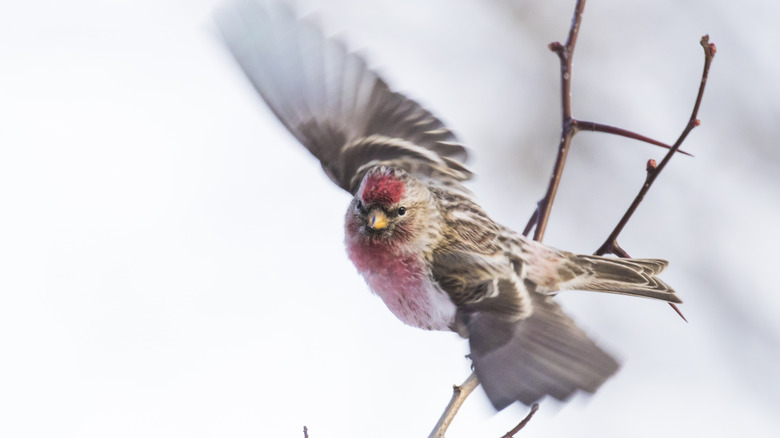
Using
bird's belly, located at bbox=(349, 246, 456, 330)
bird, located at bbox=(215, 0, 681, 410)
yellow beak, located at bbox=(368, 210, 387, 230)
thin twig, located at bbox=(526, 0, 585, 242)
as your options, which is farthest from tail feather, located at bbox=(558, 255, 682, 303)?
yellow beak, located at bbox=(368, 210, 387, 230)

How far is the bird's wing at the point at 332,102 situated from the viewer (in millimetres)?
3154

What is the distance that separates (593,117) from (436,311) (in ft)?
12.7

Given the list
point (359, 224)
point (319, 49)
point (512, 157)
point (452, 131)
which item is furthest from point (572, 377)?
point (512, 157)

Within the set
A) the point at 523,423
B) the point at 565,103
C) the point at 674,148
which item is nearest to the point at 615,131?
the point at 674,148

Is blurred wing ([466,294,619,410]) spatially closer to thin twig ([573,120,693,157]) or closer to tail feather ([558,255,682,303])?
tail feather ([558,255,682,303])

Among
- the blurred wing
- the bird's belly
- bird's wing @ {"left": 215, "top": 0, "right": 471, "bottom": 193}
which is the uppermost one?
bird's wing @ {"left": 215, "top": 0, "right": 471, "bottom": 193}

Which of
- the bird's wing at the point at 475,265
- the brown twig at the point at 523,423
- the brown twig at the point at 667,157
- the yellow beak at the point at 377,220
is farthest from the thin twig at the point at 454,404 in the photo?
the yellow beak at the point at 377,220

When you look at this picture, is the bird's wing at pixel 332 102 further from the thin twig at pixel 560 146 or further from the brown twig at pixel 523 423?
the brown twig at pixel 523 423

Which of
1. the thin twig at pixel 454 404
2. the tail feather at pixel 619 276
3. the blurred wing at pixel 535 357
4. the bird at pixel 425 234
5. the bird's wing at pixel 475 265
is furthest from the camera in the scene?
the tail feather at pixel 619 276

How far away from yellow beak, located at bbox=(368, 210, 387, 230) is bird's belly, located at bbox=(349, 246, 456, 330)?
0.09 meters

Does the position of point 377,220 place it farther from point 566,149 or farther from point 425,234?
point 566,149

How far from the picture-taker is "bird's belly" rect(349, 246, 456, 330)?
2.54 meters

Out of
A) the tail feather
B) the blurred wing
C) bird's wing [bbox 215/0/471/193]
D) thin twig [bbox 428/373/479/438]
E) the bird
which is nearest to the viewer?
thin twig [bbox 428/373/479/438]

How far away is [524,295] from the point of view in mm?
2529
